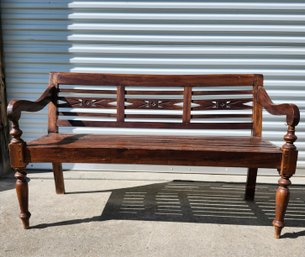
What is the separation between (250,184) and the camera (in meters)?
2.80

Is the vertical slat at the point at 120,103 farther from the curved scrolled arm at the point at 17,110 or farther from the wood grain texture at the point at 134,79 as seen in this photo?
the curved scrolled arm at the point at 17,110

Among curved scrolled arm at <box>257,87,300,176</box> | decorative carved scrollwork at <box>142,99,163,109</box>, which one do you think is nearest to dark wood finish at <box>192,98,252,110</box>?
decorative carved scrollwork at <box>142,99,163,109</box>

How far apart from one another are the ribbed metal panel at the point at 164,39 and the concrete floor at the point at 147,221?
119 cm

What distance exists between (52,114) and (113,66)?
1.00 m

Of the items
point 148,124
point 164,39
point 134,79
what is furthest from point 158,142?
point 164,39

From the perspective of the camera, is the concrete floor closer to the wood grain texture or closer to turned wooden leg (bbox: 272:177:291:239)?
turned wooden leg (bbox: 272:177:291:239)

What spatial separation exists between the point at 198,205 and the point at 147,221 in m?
0.55

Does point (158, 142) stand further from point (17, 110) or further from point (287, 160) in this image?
point (17, 110)

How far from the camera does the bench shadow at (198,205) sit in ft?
8.14

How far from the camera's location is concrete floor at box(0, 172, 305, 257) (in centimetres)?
204

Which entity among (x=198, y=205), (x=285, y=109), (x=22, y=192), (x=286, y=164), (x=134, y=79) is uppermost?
(x=134, y=79)

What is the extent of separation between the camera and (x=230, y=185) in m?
3.28

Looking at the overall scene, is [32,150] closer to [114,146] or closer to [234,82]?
[114,146]

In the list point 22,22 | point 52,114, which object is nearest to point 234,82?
point 52,114
